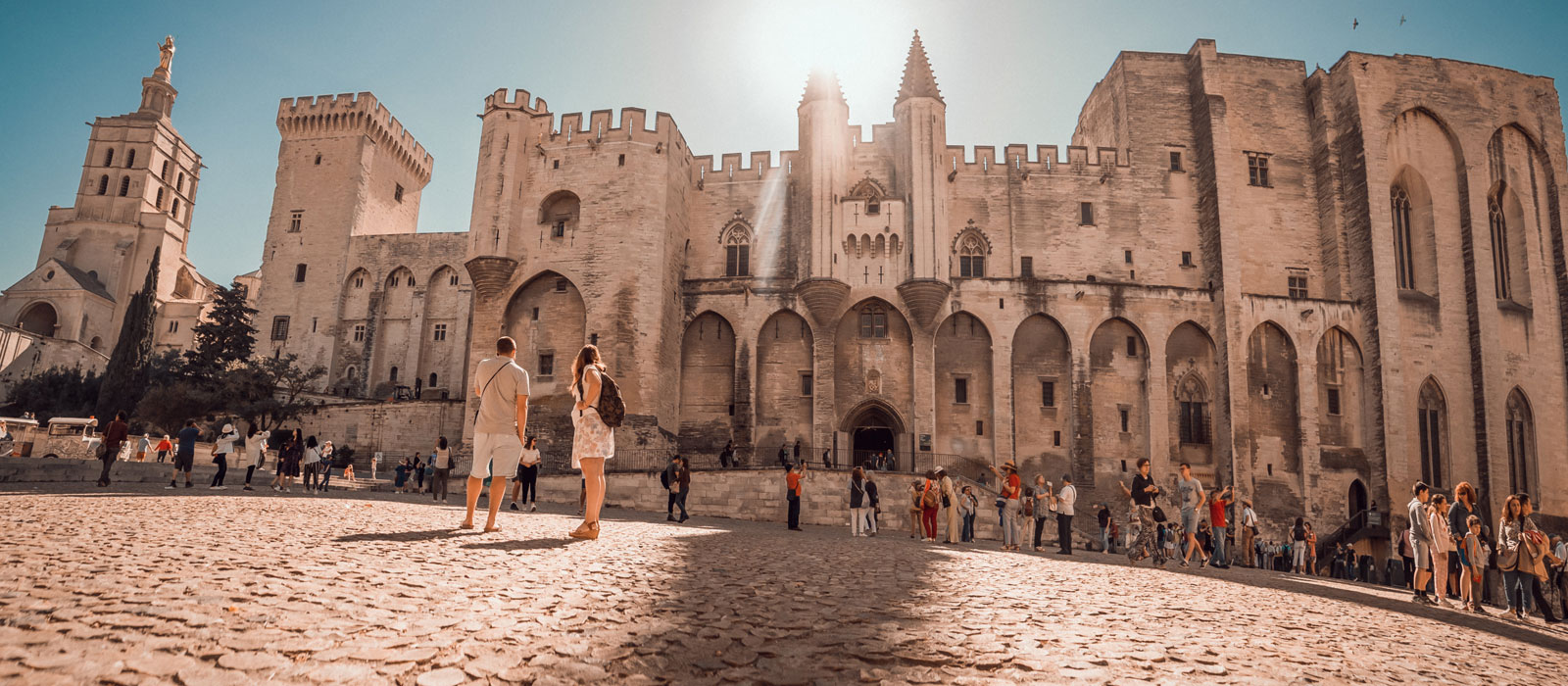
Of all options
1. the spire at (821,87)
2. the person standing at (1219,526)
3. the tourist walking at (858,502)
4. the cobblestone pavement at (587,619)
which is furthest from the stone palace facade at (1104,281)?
the cobblestone pavement at (587,619)

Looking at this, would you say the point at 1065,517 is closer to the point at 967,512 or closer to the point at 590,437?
the point at 967,512

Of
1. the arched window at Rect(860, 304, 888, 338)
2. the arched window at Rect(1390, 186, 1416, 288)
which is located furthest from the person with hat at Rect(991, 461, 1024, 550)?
the arched window at Rect(1390, 186, 1416, 288)

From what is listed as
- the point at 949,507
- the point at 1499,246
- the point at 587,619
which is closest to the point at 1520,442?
the point at 1499,246

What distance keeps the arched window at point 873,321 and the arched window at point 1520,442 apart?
2270cm

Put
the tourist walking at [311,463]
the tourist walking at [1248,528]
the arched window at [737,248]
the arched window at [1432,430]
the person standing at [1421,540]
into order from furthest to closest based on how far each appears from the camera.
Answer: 1. the arched window at [737,248]
2. the arched window at [1432,430]
3. the tourist walking at [311,463]
4. the tourist walking at [1248,528]
5. the person standing at [1421,540]

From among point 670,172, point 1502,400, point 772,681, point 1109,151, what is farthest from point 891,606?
point 1502,400

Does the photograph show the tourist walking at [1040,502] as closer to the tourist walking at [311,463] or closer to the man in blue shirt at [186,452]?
the tourist walking at [311,463]

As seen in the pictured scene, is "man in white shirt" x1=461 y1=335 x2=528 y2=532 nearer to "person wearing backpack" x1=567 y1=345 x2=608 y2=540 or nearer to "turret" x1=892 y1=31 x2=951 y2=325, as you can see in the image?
"person wearing backpack" x1=567 y1=345 x2=608 y2=540

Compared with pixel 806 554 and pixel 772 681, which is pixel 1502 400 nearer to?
pixel 806 554

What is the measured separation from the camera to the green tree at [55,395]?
3425 cm

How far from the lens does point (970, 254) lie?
1230 inches

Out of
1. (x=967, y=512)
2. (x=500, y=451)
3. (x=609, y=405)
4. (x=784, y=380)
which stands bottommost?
(x=967, y=512)

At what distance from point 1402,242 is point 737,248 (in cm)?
2579

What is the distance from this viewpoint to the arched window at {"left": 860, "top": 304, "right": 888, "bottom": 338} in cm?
2903
